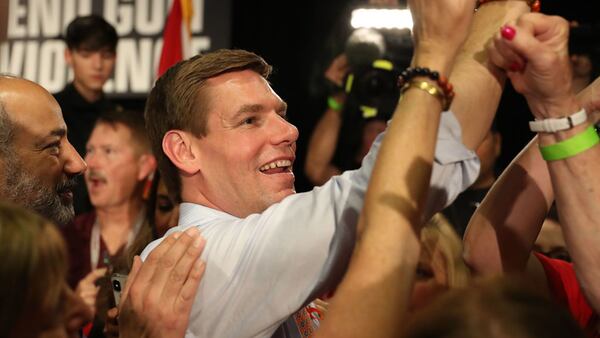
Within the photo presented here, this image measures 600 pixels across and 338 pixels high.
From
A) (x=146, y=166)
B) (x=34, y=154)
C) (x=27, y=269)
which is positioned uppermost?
(x=27, y=269)

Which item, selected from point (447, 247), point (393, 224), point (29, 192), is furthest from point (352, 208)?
point (447, 247)

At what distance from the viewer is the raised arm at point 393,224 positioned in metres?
1.39

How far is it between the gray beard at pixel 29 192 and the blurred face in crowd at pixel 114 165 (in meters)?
2.20

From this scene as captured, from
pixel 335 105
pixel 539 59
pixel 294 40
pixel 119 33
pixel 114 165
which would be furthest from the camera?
pixel 119 33

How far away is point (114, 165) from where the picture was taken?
4.48m

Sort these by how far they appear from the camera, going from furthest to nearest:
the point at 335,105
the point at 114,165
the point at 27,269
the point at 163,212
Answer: the point at 335,105 → the point at 114,165 → the point at 163,212 → the point at 27,269

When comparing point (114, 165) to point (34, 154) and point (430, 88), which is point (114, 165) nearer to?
point (34, 154)

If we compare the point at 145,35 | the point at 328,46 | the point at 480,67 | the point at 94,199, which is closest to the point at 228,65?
the point at 480,67

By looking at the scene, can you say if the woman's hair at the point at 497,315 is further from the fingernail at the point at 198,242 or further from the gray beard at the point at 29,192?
the gray beard at the point at 29,192

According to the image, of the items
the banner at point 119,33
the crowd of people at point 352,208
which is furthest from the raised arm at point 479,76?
the banner at point 119,33

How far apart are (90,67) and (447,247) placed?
287 cm

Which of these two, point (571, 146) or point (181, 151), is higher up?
point (571, 146)

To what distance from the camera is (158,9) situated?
621 cm

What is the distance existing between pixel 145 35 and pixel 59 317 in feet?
16.5
